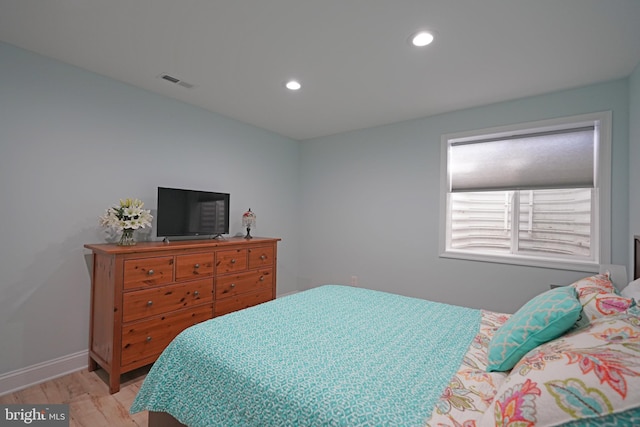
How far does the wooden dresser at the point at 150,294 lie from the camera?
7.05ft

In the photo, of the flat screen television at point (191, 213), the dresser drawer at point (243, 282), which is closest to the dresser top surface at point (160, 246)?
the flat screen television at point (191, 213)

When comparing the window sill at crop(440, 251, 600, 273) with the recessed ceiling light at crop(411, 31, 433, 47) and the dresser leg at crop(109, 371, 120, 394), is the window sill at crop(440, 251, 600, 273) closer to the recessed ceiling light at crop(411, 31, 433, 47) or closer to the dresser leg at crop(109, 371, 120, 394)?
the recessed ceiling light at crop(411, 31, 433, 47)

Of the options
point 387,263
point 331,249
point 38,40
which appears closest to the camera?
point 38,40

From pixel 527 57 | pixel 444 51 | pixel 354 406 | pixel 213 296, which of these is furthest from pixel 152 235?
pixel 527 57

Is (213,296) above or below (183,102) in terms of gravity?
below

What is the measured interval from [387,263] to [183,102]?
3017mm

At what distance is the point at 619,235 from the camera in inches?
96.6

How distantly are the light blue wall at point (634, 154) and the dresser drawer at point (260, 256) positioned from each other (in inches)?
126

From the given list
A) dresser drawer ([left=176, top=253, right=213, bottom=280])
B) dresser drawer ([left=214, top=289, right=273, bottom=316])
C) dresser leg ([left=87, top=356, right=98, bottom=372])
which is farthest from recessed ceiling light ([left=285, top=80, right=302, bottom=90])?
dresser leg ([left=87, top=356, right=98, bottom=372])

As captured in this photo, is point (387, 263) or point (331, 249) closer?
point (387, 263)

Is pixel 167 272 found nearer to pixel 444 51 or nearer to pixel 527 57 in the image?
pixel 444 51

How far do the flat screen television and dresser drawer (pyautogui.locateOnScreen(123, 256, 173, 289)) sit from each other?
1.42 feet

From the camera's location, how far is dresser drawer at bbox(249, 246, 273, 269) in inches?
123

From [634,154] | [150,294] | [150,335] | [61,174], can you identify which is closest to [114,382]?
[150,335]
